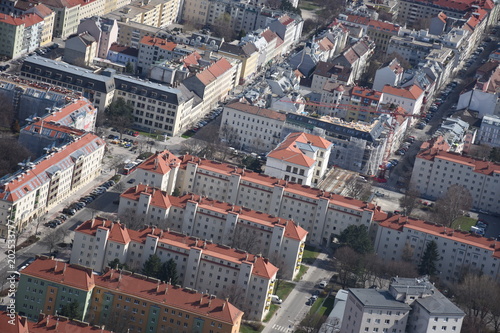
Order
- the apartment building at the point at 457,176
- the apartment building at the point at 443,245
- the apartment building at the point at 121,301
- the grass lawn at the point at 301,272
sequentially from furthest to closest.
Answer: the apartment building at the point at 457,176, the apartment building at the point at 443,245, the grass lawn at the point at 301,272, the apartment building at the point at 121,301

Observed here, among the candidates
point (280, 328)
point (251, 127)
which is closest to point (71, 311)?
point (280, 328)

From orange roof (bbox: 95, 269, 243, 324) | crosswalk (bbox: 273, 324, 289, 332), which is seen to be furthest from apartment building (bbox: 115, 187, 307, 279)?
orange roof (bbox: 95, 269, 243, 324)

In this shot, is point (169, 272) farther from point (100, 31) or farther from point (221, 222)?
point (100, 31)

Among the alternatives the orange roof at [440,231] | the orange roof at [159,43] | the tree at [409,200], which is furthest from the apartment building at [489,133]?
the orange roof at [159,43]

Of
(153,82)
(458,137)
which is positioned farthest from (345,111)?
(153,82)

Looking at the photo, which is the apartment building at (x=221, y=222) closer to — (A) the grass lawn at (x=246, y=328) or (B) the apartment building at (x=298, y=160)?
(A) the grass lawn at (x=246, y=328)
